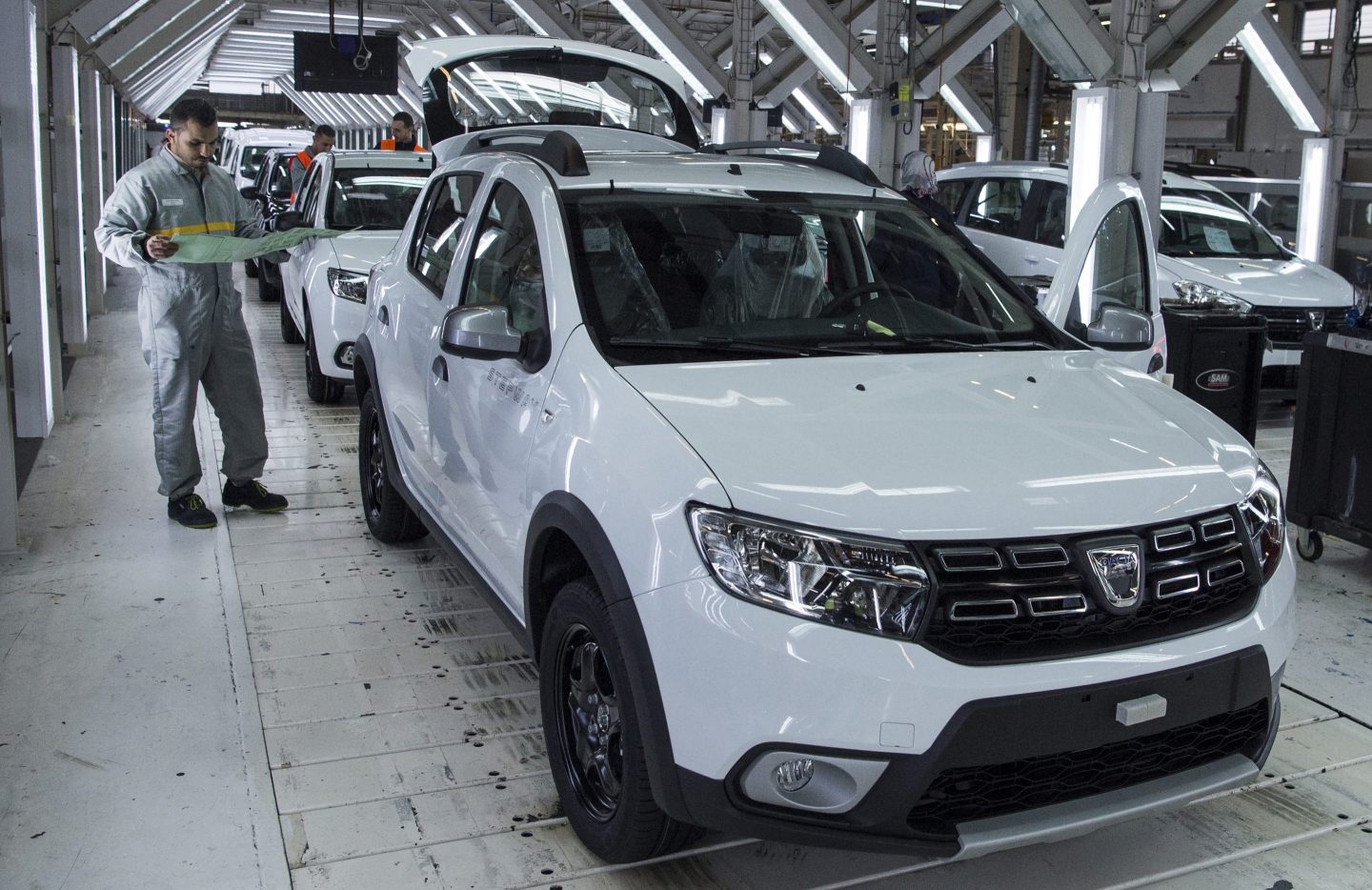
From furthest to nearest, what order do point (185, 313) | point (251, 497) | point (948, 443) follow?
point (251, 497) < point (185, 313) < point (948, 443)

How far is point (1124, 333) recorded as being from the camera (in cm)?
375

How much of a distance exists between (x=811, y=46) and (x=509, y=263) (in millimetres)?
11900

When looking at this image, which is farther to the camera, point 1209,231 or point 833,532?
point 1209,231

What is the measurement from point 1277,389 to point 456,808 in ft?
27.3

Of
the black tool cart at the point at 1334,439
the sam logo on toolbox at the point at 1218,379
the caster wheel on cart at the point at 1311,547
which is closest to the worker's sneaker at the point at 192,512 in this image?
the black tool cart at the point at 1334,439

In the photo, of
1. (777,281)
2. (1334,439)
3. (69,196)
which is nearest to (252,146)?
(69,196)

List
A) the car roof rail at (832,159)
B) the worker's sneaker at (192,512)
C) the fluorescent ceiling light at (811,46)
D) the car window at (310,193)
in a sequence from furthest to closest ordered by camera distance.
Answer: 1. the fluorescent ceiling light at (811,46)
2. the car window at (310,193)
3. the worker's sneaker at (192,512)
4. the car roof rail at (832,159)

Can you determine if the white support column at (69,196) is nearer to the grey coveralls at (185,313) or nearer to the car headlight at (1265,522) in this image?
the grey coveralls at (185,313)

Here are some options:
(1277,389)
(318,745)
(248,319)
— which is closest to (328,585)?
(318,745)

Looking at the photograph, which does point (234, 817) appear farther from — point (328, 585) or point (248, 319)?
point (248, 319)

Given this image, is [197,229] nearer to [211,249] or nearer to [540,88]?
[211,249]

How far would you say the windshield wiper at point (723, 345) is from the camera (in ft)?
10.5

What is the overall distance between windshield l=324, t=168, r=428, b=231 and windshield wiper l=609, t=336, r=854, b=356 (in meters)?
6.28

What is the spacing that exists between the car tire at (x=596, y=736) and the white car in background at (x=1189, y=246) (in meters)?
6.02
